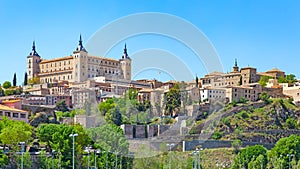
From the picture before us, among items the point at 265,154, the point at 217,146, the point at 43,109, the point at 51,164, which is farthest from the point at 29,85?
the point at 51,164

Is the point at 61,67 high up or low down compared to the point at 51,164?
up

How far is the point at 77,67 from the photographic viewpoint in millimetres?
68188

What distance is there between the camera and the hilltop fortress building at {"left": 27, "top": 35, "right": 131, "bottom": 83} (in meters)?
66.7

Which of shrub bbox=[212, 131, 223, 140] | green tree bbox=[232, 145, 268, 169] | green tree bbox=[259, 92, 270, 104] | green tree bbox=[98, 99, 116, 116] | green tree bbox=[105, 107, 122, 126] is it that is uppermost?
green tree bbox=[259, 92, 270, 104]

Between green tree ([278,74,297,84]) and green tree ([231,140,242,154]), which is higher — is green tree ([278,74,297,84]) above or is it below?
above

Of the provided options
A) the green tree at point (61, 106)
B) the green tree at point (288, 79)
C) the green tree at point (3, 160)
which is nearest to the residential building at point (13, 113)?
the green tree at point (61, 106)

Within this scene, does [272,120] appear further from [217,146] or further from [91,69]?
[91,69]

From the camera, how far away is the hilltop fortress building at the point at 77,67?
2625 inches

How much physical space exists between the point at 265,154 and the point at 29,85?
29.9 m

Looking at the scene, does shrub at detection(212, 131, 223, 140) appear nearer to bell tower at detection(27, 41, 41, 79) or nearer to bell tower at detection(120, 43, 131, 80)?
bell tower at detection(120, 43, 131, 80)

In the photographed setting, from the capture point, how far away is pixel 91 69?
69.3 meters

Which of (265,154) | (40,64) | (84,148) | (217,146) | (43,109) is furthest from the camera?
(40,64)

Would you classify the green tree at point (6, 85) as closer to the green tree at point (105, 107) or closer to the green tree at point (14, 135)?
the green tree at point (105, 107)

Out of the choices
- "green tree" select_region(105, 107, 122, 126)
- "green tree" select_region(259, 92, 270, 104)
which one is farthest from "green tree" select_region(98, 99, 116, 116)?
"green tree" select_region(259, 92, 270, 104)
